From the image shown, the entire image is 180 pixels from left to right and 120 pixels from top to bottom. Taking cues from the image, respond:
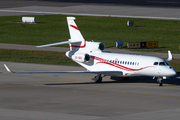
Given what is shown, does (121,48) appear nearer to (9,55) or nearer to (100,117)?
(9,55)

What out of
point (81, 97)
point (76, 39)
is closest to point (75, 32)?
point (76, 39)

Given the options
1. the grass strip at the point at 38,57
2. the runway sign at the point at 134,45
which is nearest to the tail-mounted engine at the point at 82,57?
the grass strip at the point at 38,57

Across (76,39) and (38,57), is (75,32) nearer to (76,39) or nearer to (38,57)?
(76,39)

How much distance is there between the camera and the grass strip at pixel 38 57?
195 ft

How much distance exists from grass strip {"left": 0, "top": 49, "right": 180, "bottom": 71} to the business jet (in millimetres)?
11128

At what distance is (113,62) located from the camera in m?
44.8

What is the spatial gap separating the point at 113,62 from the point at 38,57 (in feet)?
72.9

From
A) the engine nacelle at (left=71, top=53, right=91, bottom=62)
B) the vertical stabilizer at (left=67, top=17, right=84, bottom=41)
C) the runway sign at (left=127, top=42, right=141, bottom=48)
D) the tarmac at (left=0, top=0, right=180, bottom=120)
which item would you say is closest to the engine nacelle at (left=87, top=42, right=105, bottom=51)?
the engine nacelle at (left=71, top=53, right=91, bottom=62)

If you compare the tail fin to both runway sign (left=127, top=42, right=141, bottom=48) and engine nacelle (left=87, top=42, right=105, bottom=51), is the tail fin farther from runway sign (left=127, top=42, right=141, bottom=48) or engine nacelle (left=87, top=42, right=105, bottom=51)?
runway sign (left=127, top=42, right=141, bottom=48)

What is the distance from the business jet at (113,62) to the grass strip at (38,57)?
11.1 m

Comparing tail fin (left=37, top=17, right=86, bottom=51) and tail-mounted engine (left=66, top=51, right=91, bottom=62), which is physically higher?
tail fin (left=37, top=17, right=86, bottom=51)

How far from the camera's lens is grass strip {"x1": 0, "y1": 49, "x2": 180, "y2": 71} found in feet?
195

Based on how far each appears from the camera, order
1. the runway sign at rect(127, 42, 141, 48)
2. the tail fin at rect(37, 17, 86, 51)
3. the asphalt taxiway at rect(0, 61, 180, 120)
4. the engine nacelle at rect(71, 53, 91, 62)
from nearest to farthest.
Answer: the asphalt taxiway at rect(0, 61, 180, 120)
the engine nacelle at rect(71, 53, 91, 62)
the tail fin at rect(37, 17, 86, 51)
the runway sign at rect(127, 42, 141, 48)

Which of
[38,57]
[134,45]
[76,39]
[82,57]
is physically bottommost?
[38,57]
